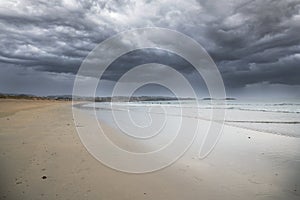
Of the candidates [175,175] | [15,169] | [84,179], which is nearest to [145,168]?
[175,175]

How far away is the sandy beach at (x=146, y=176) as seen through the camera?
5.18 m

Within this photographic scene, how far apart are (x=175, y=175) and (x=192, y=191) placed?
1.22 metres

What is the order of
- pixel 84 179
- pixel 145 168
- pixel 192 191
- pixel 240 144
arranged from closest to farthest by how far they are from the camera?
pixel 192 191 → pixel 84 179 → pixel 145 168 → pixel 240 144

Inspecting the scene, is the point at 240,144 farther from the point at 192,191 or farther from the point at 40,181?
the point at 40,181

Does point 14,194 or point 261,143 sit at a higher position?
point 261,143

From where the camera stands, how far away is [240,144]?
439 inches

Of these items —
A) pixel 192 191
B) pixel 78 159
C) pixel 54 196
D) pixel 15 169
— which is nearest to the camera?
pixel 54 196

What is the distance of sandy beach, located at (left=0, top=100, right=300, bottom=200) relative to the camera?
5.18 m

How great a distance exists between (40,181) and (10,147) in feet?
13.1

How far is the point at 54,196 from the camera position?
4910 millimetres

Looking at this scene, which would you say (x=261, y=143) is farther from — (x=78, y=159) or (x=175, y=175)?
(x=78, y=159)

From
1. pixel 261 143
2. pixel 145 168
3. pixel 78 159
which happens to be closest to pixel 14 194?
pixel 78 159

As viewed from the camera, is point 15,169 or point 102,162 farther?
point 102,162

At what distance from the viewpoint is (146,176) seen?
6.44m
